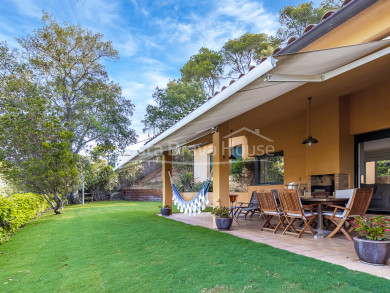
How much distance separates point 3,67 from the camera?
16.2 m

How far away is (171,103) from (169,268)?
18.5m

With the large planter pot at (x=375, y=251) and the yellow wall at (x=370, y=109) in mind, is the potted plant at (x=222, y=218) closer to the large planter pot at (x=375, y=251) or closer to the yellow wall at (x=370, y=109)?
the large planter pot at (x=375, y=251)

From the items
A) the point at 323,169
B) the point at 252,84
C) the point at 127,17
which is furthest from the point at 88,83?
the point at 252,84

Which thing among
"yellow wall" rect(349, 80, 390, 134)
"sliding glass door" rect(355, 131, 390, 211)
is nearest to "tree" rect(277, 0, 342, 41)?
"yellow wall" rect(349, 80, 390, 134)

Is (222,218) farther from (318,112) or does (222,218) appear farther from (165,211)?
(318,112)

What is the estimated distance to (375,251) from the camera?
2.97 metres

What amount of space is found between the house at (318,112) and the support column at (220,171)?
2cm

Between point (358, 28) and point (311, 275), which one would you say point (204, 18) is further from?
point (311, 275)

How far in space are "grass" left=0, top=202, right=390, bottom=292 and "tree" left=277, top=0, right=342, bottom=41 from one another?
53.8 feet

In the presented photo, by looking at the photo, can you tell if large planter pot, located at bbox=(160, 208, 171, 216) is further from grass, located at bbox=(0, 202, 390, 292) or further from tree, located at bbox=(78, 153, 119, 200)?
tree, located at bbox=(78, 153, 119, 200)

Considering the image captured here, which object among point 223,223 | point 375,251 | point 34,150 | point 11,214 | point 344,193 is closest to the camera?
point 375,251

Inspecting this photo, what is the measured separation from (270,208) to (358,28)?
3.47 meters

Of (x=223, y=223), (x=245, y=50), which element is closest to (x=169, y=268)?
(x=223, y=223)

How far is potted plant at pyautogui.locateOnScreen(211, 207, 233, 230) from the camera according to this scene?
545 centimetres
